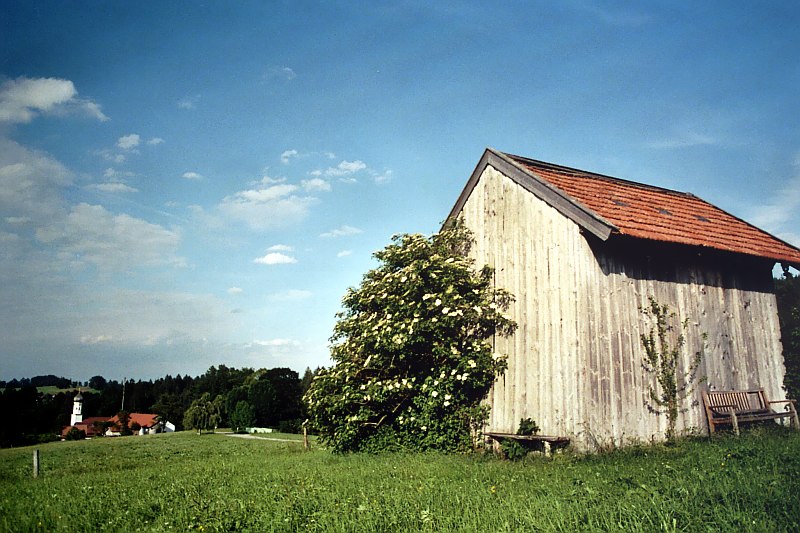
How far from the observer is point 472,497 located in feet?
21.4

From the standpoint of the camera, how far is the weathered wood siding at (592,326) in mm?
10875

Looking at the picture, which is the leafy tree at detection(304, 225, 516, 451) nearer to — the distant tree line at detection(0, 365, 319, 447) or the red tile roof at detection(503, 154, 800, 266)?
the red tile roof at detection(503, 154, 800, 266)

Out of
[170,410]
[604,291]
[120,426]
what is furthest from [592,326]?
[120,426]

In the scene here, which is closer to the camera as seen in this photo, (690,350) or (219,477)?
(219,477)

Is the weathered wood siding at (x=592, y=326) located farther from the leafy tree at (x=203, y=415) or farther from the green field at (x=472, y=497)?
the leafy tree at (x=203, y=415)

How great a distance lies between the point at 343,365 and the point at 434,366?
264 centimetres

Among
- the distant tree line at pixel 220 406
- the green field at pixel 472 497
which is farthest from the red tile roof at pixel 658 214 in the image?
Result: the distant tree line at pixel 220 406

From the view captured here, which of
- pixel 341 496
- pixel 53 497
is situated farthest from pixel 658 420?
pixel 53 497

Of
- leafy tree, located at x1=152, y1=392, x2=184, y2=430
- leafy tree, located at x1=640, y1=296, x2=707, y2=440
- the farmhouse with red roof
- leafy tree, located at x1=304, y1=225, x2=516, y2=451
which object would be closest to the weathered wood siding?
leafy tree, located at x1=640, y1=296, x2=707, y2=440

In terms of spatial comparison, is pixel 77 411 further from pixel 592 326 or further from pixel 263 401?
pixel 592 326

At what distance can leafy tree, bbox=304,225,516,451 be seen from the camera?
41.9ft

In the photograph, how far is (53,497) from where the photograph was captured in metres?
9.07

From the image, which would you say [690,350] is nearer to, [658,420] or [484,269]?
[658,420]

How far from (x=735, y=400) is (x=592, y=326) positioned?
187 inches
